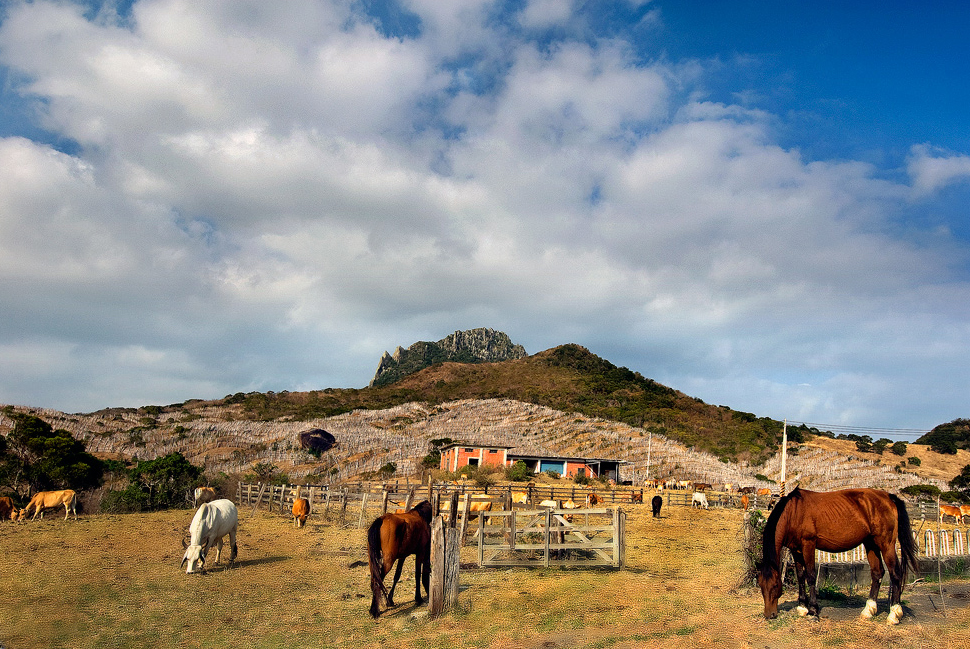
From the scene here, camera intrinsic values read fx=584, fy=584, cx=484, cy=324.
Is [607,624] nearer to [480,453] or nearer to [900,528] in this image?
[900,528]

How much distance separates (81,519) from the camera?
2380cm

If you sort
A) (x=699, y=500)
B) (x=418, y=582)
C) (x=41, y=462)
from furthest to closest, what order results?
(x=699, y=500) < (x=41, y=462) < (x=418, y=582)

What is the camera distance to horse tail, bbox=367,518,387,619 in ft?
36.3

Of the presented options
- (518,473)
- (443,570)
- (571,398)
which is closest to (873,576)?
(443,570)

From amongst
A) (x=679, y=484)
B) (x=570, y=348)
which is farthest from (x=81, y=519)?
(x=570, y=348)

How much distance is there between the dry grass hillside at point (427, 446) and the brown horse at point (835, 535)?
4212 centimetres

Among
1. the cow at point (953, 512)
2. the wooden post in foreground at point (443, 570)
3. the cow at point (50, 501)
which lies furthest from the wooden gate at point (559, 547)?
the cow at point (953, 512)

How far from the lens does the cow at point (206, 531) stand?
48.4ft

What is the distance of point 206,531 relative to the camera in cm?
1514

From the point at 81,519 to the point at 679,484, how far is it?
42.5m

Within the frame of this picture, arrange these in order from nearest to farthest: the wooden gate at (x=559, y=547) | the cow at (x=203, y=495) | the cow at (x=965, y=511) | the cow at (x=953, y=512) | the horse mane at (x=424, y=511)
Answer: the horse mane at (x=424, y=511) < the wooden gate at (x=559, y=547) < the cow at (x=953, y=512) < the cow at (x=965, y=511) < the cow at (x=203, y=495)

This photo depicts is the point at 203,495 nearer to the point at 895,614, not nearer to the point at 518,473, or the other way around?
the point at 518,473

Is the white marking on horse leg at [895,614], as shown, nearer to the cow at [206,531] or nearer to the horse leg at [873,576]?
the horse leg at [873,576]

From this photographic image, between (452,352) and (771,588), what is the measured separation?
17370 centimetres
